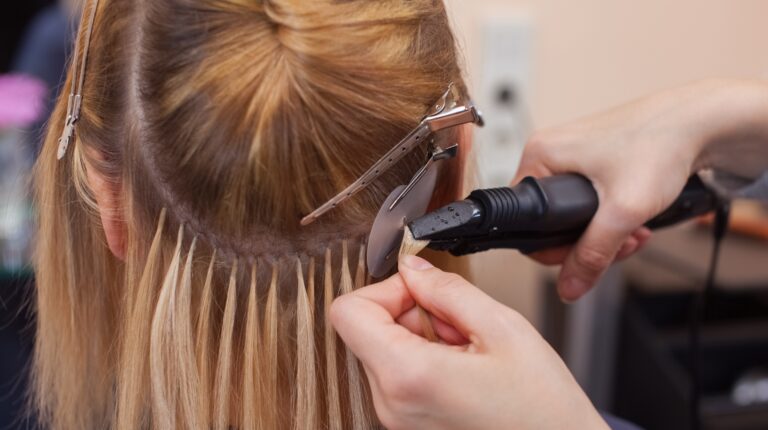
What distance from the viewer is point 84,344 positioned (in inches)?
30.8

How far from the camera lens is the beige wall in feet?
5.04

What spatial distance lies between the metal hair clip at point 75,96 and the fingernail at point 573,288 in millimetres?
488

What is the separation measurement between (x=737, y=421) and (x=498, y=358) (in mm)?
884

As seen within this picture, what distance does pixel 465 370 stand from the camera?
43cm

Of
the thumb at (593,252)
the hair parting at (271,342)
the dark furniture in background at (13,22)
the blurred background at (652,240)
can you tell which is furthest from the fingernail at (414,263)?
the dark furniture in background at (13,22)

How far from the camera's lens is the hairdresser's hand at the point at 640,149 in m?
0.67

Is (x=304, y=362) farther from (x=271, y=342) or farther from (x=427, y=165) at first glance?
(x=427, y=165)

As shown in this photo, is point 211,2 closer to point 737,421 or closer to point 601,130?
point 601,130

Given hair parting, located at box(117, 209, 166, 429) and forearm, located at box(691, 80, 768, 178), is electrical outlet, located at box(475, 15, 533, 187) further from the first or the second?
hair parting, located at box(117, 209, 166, 429)

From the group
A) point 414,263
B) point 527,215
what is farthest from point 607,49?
point 414,263

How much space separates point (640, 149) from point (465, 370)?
35cm

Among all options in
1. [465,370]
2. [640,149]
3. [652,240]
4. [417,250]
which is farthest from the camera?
[652,240]

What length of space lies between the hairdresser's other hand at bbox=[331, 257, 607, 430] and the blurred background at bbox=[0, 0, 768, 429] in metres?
0.65

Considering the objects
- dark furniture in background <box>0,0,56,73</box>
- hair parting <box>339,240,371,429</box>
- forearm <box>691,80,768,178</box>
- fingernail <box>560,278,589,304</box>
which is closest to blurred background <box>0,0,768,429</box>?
dark furniture in background <box>0,0,56,73</box>
